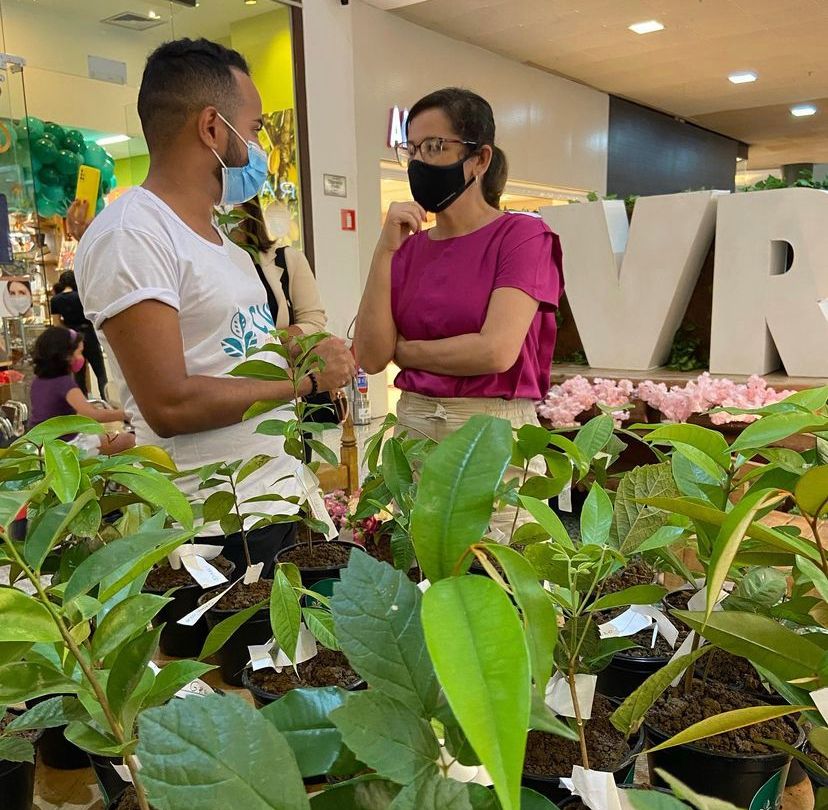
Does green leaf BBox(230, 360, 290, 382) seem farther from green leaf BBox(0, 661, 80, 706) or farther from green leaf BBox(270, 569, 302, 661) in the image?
green leaf BBox(0, 661, 80, 706)

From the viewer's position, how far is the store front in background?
12.9 ft

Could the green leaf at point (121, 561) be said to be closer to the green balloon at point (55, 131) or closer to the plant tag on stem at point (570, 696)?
the plant tag on stem at point (570, 696)

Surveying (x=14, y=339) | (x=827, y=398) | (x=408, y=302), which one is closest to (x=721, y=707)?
(x=827, y=398)

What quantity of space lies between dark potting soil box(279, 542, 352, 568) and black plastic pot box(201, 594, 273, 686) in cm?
13

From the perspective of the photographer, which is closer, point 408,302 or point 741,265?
point 408,302

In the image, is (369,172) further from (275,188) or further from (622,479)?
(622,479)

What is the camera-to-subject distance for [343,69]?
6.71m

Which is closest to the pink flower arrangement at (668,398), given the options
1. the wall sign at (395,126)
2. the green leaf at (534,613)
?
the green leaf at (534,613)

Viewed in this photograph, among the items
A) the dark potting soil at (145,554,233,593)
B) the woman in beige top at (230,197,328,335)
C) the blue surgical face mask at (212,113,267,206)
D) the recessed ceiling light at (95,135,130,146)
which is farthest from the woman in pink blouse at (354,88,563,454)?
the recessed ceiling light at (95,135,130,146)

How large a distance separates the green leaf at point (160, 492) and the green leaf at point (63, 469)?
0.04 metres

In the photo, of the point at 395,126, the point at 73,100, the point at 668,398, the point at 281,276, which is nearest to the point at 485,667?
the point at 281,276

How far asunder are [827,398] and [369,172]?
6795mm

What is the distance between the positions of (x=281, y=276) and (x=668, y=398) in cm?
149

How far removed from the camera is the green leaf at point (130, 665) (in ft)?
1.54
